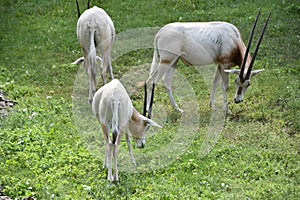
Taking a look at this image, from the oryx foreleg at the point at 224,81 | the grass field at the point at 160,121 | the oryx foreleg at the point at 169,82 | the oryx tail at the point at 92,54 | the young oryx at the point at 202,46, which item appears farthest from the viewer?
the oryx foreleg at the point at 169,82

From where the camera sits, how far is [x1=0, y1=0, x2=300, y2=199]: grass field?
8875 millimetres

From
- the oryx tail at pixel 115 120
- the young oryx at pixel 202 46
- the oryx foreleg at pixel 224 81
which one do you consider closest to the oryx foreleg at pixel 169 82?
the young oryx at pixel 202 46

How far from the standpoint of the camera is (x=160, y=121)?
11906 mm

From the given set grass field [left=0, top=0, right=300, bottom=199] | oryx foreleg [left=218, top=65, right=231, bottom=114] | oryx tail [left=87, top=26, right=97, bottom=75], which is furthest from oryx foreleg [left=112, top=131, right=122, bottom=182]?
oryx foreleg [left=218, top=65, right=231, bottom=114]

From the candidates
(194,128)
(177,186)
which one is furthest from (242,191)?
(194,128)

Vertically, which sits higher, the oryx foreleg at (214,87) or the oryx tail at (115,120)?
the oryx tail at (115,120)

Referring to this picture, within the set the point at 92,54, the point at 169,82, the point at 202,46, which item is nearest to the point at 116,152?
the point at 92,54

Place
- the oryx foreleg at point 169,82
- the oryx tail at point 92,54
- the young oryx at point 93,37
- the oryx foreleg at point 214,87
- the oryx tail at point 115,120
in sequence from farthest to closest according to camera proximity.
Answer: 1. the oryx foreleg at point 214,87
2. the oryx foreleg at point 169,82
3. the young oryx at point 93,37
4. the oryx tail at point 92,54
5. the oryx tail at point 115,120

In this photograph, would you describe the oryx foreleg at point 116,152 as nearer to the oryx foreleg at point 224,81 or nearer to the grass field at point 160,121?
the grass field at point 160,121

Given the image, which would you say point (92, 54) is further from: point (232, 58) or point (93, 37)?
point (232, 58)

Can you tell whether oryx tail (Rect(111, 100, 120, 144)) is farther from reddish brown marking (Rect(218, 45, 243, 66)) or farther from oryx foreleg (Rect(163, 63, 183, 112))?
reddish brown marking (Rect(218, 45, 243, 66))

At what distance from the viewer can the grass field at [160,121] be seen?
8875 mm

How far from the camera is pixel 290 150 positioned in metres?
10.2

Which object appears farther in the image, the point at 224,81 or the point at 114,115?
the point at 224,81
